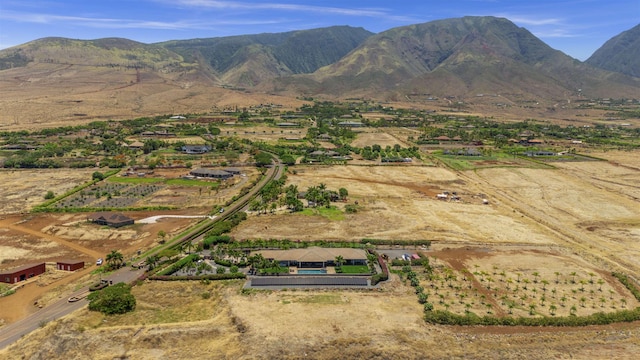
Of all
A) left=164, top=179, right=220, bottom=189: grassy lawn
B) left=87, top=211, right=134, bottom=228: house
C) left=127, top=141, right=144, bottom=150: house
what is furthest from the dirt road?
left=127, top=141, right=144, bottom=150: house

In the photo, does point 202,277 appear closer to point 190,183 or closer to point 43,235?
point 43,235

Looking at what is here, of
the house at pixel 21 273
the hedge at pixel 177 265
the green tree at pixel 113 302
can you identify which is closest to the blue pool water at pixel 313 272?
the hedge at pixel 177 265

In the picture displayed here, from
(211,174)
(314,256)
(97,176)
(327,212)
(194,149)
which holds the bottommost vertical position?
(314,256)

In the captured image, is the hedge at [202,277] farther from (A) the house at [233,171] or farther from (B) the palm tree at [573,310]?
(A) the house at [233,171]

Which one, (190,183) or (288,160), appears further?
(288,160)

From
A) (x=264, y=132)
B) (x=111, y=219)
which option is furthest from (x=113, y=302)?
(x=264, y=132)

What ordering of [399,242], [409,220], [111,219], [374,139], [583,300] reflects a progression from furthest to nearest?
1. [374,139]
2. [409,220]
3. [111,219]
4. [399,242]
5. [583,300]

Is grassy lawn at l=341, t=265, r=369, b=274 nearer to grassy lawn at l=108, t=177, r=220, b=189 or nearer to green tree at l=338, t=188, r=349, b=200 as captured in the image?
green tree at l=338, t=188, r=349, b=200

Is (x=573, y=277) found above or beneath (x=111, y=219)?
beneath
